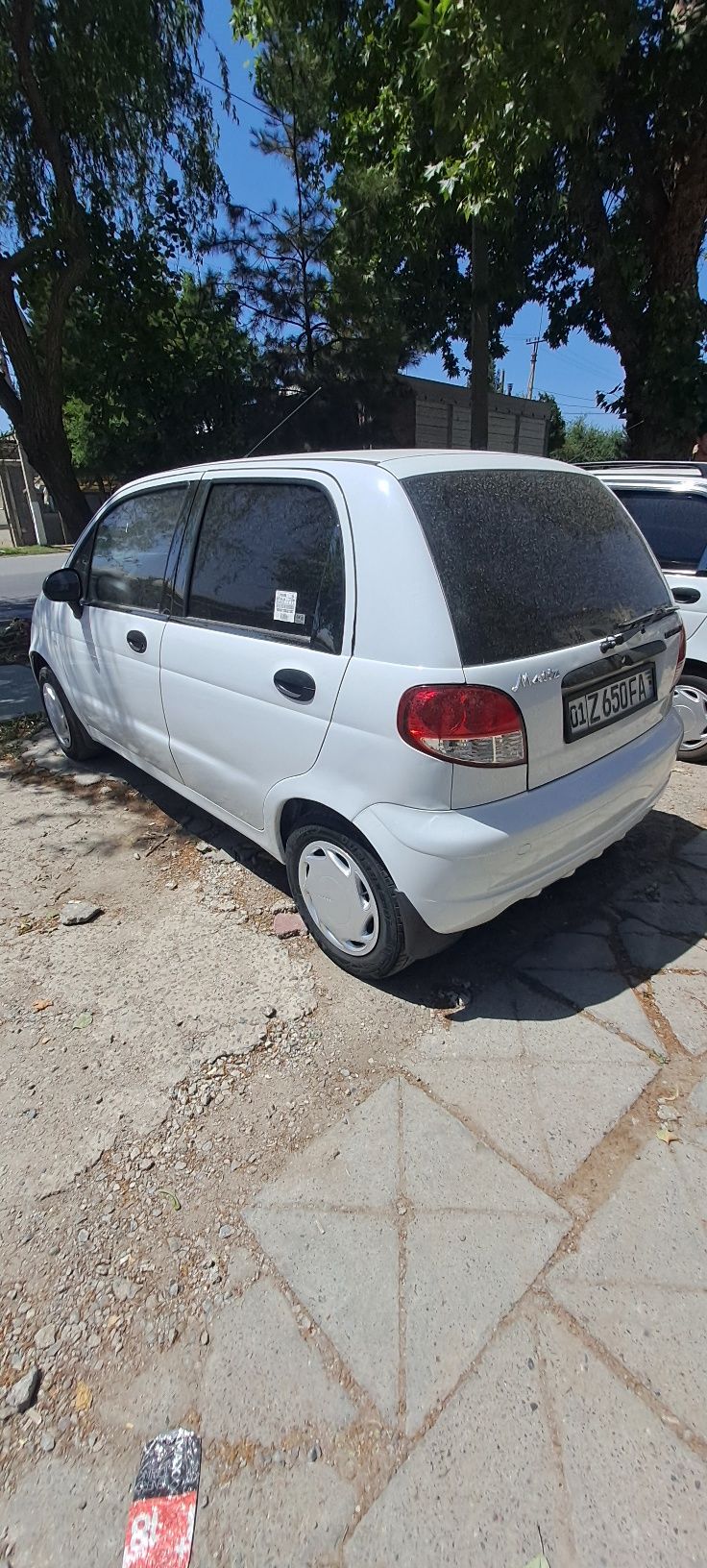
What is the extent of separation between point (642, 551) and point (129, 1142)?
107 inches

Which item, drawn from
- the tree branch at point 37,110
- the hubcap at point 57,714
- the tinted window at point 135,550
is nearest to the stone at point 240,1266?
the tinted window at point 135,550

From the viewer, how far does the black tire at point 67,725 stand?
4.43 m

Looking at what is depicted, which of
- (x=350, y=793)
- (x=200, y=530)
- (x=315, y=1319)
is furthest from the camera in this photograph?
(x=200, y=530)

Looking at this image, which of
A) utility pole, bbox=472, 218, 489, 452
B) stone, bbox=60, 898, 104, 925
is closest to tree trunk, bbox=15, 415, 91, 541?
utility pole, bbox=472, 218, 489, 452

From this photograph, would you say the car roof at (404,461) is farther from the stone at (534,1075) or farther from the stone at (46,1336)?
the stone at (46,1336)

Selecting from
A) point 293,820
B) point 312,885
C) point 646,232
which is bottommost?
point 312,885

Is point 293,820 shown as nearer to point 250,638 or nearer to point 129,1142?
point 250,638

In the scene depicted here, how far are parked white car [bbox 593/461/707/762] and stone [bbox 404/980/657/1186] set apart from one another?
2622mm

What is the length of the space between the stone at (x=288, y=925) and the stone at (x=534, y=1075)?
2.52 ft

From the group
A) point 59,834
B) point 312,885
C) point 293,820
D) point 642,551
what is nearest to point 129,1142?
point 312,885

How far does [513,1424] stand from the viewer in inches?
53.0

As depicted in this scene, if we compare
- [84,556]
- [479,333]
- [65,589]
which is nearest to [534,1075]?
[65,589]

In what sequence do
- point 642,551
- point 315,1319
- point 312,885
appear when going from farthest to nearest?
point 642,551 < point 312,885 < point 315,1319

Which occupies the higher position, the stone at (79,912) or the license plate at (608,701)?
the license plate at (608,701)
